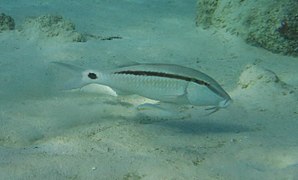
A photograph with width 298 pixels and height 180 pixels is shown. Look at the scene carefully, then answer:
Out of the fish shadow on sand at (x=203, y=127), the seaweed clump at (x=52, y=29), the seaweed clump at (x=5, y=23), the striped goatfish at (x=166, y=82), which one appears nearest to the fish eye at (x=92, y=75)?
the striped goatfish at (x=166, y=82)

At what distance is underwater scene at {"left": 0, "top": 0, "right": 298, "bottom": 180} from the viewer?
286cm

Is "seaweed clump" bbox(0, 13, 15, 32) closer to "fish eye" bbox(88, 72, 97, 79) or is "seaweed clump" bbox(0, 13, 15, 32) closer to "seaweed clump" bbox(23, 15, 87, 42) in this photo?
"seaweed clump" bbox(23, 15, 87, 42)

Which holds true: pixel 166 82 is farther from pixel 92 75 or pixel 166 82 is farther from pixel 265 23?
pixel 265 23

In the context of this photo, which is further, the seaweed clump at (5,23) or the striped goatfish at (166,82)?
the seaweed clump at (5,23)

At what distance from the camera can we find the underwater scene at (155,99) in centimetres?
286

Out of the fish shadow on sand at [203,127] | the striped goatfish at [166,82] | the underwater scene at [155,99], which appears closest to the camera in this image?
the underwater scene at [155,99]

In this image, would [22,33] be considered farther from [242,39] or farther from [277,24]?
[277,24]

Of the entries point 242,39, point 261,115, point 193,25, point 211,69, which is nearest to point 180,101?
point 261,115

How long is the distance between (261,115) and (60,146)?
7.49ft

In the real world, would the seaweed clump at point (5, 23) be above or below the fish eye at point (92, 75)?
below

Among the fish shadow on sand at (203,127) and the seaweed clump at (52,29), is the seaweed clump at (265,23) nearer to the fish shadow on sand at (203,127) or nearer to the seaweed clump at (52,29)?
the seaweed clump at (52,29)

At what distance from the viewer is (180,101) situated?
11.3 ft

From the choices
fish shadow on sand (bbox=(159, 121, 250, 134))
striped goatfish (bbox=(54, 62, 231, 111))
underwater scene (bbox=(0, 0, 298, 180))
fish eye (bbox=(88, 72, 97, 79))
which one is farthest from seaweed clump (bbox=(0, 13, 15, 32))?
fish shadow on sand (bbox=(159, 121, 250, 134))

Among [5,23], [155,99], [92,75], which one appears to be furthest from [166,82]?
[5,23]
